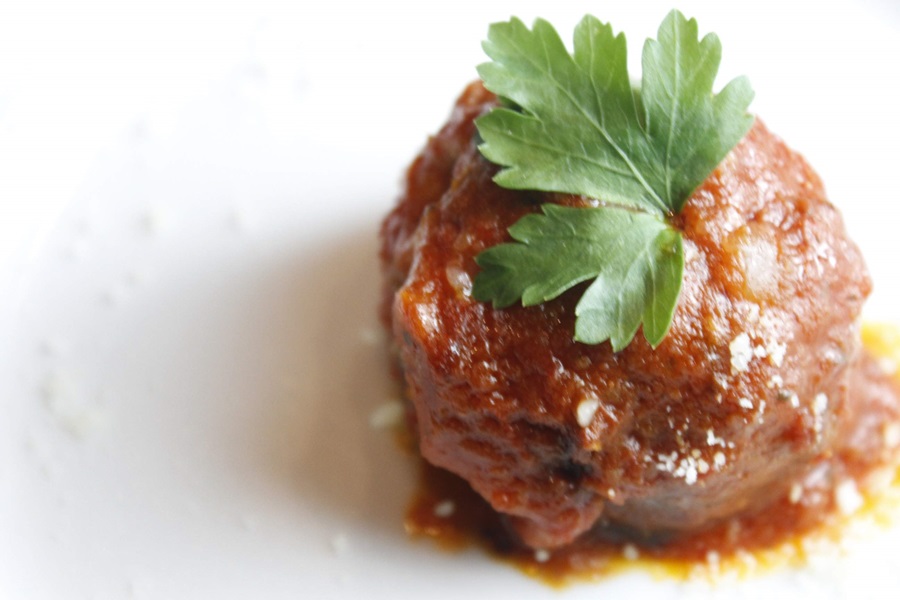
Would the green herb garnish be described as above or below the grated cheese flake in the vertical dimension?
above

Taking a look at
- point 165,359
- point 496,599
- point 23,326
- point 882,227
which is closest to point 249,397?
point 165,359

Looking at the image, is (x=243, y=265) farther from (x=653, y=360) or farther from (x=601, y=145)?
(x=653, y=360)

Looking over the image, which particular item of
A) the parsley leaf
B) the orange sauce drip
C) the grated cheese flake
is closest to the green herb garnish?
the parsley leaf

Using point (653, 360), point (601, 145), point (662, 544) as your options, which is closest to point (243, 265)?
point (601, 145)

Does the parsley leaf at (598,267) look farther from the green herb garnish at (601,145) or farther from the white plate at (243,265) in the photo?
the white plate at (243,265)

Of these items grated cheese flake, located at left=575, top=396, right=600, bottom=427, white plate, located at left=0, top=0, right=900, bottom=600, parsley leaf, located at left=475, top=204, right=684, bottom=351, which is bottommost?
white plate, located at left=0, top=0, right=900, bottom=600

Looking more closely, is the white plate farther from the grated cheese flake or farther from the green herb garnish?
the green herb garnish
